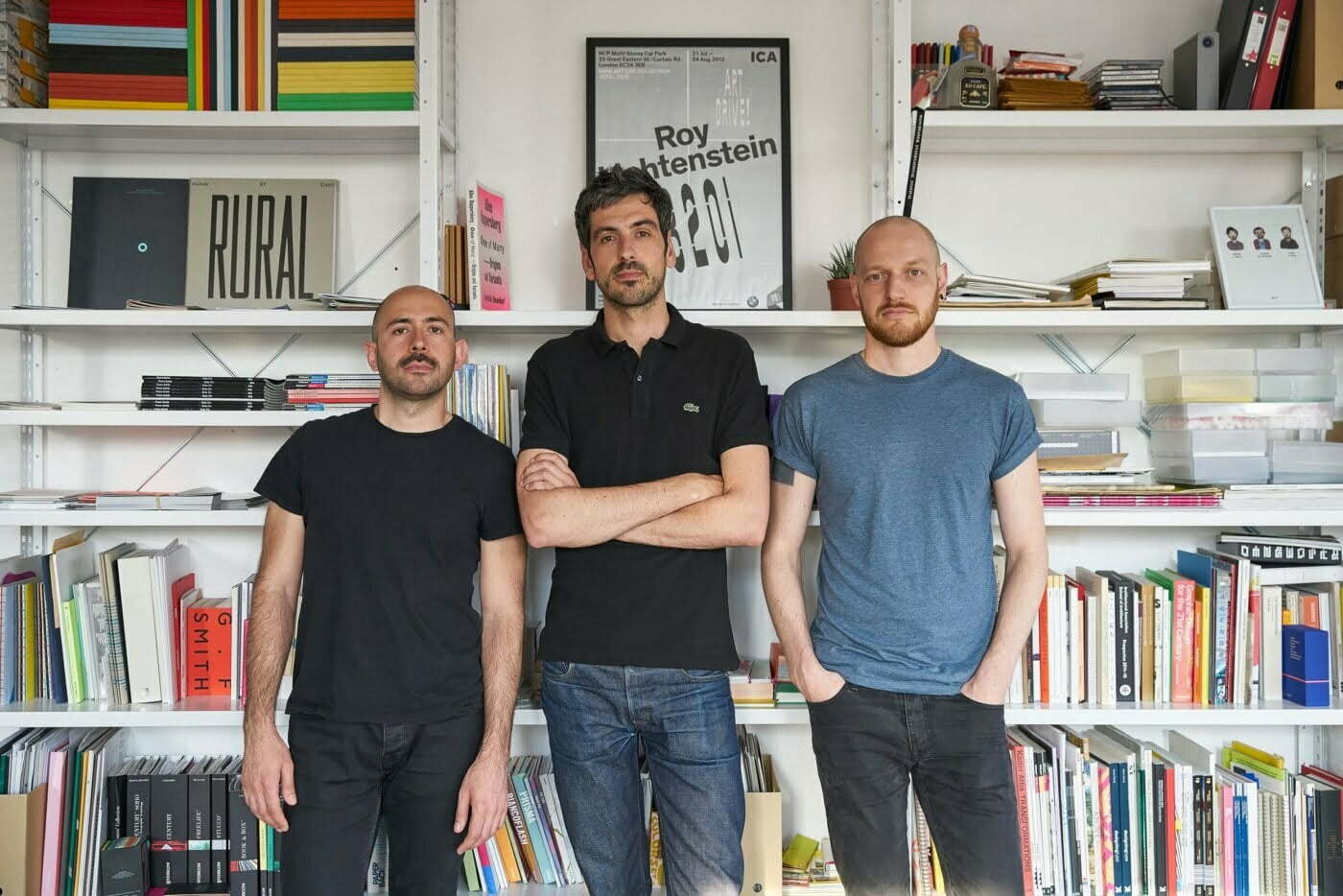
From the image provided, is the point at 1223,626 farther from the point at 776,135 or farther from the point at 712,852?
the point at 776,135

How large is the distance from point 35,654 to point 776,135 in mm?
2203

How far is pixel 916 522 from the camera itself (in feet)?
6.04

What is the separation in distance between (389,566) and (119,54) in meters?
1.49

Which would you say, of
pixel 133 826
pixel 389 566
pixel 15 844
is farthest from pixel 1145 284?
pixel 15 844

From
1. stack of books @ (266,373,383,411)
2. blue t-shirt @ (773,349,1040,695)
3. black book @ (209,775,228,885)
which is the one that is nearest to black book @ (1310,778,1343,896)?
blue t-shirt @ (773,349,1040,695)

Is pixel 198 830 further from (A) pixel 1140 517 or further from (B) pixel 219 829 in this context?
(A) pixel 1140 517

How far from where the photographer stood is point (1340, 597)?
228 cm

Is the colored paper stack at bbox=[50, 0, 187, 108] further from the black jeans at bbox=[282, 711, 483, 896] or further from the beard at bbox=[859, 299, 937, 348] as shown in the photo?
the beard at bbox=[859, 299, 937, 348]

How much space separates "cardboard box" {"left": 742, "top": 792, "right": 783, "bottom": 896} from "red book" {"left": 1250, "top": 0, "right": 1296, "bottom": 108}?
1.98 meters

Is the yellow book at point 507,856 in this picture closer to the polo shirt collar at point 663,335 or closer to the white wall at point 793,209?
the white wall at point 793,209

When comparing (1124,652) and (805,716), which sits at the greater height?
(1124,652)

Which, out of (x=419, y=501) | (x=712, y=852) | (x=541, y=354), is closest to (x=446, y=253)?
(x=541, y=354)

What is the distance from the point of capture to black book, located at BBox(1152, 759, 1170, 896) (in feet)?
7.48

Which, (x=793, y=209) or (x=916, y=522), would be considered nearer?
(x=916, y=522)
